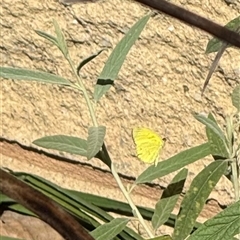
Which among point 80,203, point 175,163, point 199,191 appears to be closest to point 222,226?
point 199,191

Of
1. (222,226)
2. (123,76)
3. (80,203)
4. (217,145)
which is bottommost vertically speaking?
(222,226)

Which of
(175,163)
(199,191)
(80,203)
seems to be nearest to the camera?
(199,191)

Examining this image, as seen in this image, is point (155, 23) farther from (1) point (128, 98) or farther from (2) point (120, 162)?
(2) point (120, 162)

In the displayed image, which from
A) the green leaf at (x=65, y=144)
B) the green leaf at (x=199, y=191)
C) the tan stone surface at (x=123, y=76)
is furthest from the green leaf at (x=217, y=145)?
the tan stone surface at (x=123, y=76)

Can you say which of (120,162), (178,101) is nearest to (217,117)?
(178,101)

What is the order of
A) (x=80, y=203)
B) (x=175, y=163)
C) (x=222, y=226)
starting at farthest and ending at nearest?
(x=80, y=203) → (x=175, y=163) → (x=222, y=226)

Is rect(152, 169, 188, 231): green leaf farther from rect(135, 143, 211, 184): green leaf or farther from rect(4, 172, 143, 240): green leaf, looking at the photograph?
rect(4, 172, 143, 240): green leaf

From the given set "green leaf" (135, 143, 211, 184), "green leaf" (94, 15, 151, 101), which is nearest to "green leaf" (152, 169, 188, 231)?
"green leaf" (135, 143, 211, 184)

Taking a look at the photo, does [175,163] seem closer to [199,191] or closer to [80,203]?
[199,191]
